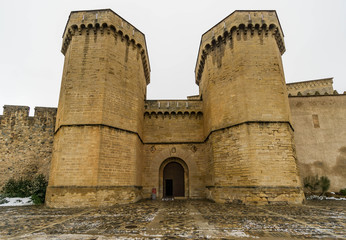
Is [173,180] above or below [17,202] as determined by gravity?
above

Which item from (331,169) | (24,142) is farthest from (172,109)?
(331,169)

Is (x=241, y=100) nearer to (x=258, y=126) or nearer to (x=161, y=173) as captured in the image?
(x=258, y=126)

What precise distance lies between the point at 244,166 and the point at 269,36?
7.81 meters

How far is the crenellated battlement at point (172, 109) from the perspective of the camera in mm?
15141

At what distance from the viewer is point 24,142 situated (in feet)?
45.1

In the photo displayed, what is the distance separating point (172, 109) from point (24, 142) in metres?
10.2

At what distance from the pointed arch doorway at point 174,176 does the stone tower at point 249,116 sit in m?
2.17

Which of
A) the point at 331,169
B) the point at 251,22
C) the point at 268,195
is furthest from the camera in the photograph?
the point at 331,169

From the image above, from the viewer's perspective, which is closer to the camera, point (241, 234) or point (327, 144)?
point (241, 234)

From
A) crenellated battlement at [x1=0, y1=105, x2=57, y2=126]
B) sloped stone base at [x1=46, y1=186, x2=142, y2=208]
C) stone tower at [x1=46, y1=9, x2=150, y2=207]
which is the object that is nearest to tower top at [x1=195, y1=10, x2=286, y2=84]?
stone tower at [x1=46, y1=9, x2=150, y2=207]

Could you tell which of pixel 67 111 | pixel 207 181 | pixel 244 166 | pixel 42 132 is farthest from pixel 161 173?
pixel 42 132

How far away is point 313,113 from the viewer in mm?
14867

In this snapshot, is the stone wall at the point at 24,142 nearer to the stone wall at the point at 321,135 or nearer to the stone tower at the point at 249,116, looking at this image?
the stone tower at the point at 249,116

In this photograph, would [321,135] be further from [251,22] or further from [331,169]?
[251,22]
